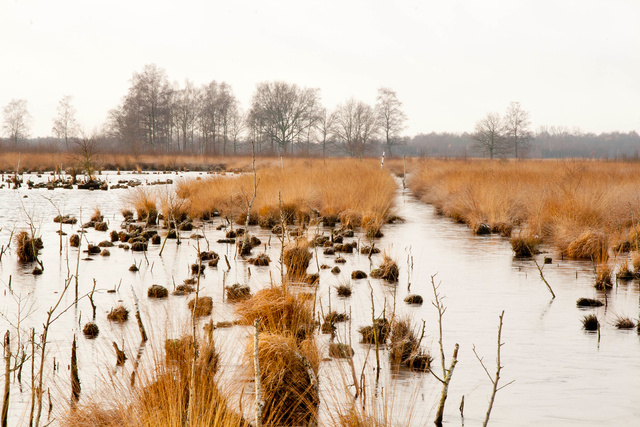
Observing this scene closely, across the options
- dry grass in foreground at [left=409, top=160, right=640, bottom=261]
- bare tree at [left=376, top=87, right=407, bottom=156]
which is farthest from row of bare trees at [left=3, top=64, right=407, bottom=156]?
dry grass in foreground at [left=409, top=160, right=640, bottom=261]

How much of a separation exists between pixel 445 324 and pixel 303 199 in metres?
10.8

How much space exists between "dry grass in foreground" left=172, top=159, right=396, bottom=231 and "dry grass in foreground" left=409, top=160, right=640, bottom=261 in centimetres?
240

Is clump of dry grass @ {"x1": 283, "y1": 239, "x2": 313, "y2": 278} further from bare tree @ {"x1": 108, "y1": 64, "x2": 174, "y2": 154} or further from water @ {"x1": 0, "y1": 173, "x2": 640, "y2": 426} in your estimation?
bare tree @ {"x1": 108, "y1": 64, "x2": 174, "y2": 154}

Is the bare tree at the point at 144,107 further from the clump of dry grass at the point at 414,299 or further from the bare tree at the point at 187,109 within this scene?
the clump of dry grass at the point at 414,299

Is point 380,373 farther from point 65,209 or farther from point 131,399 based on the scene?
point 65,209

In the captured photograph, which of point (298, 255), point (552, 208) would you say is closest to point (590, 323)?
point (298, 255)

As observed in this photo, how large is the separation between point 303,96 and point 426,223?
178 feet

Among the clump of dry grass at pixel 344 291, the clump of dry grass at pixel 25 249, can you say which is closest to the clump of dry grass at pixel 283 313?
the clump of dry grass at pixel 344 291

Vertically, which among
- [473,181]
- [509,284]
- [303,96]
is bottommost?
[509,284]

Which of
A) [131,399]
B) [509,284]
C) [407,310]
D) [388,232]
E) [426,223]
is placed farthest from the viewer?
[426,223]

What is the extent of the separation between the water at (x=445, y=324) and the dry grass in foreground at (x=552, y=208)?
81 centimetres

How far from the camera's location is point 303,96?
227 feet

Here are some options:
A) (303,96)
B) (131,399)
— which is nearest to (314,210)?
(131,399)

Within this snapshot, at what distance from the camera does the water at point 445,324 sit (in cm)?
454
